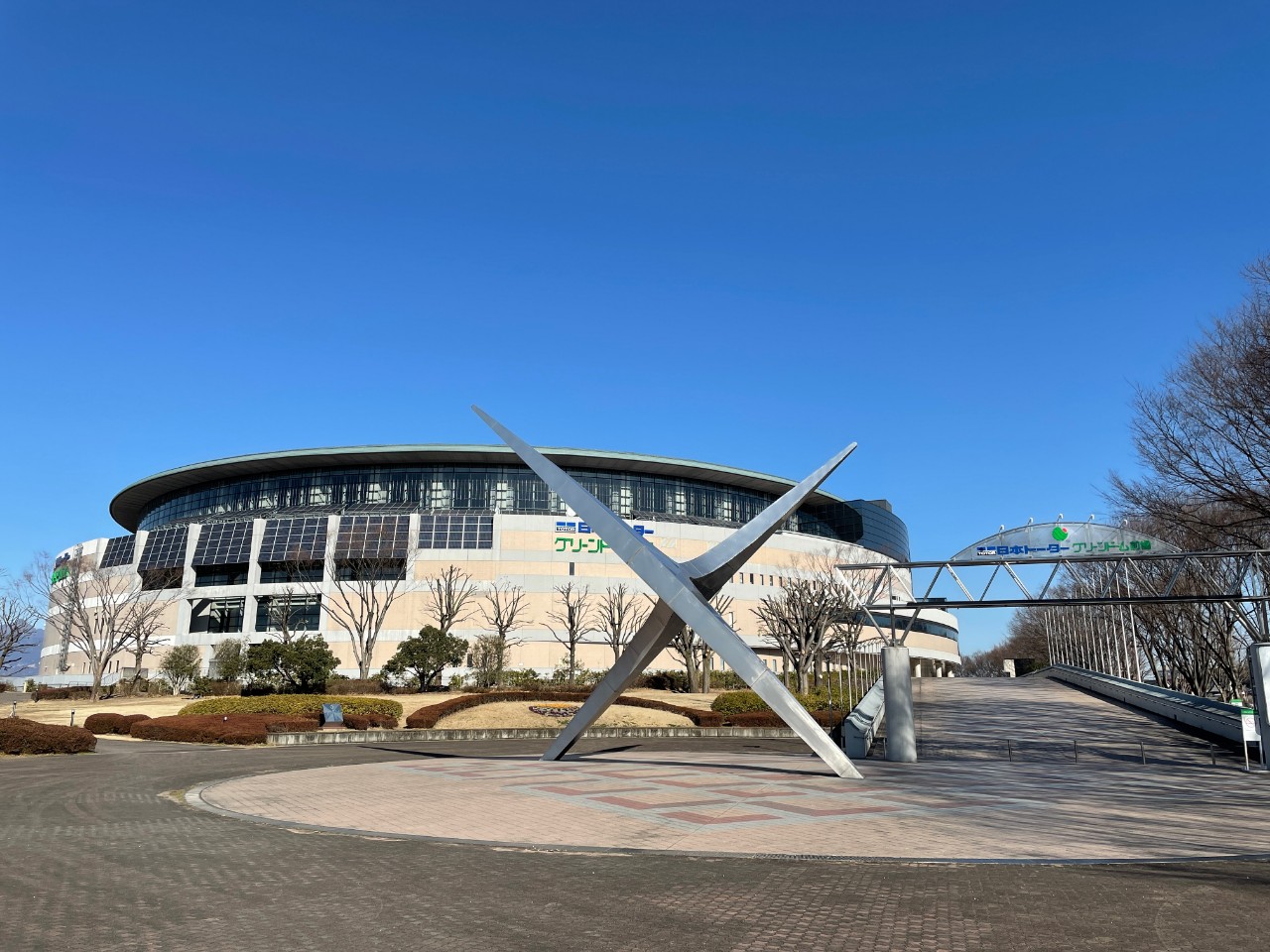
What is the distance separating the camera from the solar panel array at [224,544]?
70.4 m

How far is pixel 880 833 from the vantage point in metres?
11.4

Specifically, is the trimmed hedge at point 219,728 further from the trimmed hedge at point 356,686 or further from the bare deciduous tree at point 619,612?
the bare deciduous tree at point 619,612

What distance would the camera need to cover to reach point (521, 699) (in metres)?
41.8

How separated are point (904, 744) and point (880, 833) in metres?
12.0

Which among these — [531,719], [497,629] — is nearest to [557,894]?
[531,719]

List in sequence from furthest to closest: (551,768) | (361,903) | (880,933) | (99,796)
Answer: (551,768), (99,796), (361,903), (880,933)

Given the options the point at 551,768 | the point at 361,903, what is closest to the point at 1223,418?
the point at 551,768

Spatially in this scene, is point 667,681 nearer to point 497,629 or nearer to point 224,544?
point 497,629

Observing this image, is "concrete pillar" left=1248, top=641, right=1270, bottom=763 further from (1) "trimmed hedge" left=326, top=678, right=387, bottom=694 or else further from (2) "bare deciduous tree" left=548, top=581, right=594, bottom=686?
(2) "bare deciduous tree" left=548, top=581, right=594, bottom=686

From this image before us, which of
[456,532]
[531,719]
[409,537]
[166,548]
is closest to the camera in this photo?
[531,719]

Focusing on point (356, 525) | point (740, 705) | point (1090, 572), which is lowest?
point (740, 705)

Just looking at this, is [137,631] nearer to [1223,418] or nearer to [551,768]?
[551,768]

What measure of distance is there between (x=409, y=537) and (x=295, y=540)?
975cm

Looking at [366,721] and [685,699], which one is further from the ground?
[366,721]
